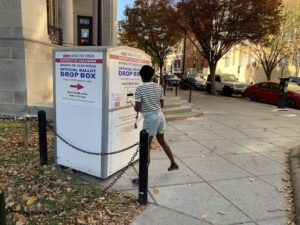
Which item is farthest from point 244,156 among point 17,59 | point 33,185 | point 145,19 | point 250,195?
point 145,19

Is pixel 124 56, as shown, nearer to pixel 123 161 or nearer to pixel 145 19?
pixel 123 161

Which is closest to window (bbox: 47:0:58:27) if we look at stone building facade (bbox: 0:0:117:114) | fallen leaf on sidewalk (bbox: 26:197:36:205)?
stone building facade (bbox: 0:0:117:114)

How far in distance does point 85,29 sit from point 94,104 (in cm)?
1491

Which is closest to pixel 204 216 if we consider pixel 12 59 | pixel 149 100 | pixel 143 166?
pixel 143 166

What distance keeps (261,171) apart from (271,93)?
45.6 feet

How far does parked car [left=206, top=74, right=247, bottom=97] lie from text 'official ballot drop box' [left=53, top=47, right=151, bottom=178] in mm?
19357

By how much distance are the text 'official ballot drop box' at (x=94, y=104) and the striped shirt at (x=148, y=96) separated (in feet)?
1.10

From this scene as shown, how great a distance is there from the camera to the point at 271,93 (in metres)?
18.2

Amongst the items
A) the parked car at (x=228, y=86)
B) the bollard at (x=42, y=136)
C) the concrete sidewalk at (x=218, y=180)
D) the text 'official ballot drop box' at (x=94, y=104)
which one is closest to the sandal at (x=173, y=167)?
the concrete sidewalk at (x=218, y=180)

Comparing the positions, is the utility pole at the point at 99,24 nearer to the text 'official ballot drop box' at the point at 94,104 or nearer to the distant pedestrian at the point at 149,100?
the text 'official ballot drop box' at the point at 94,104

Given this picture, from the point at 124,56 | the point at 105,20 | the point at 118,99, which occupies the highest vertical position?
the point at 105,20

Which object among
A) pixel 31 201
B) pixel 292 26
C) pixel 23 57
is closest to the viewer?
pixel 31 201

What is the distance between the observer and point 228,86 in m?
23.6

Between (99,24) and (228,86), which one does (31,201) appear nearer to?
(99,24)
